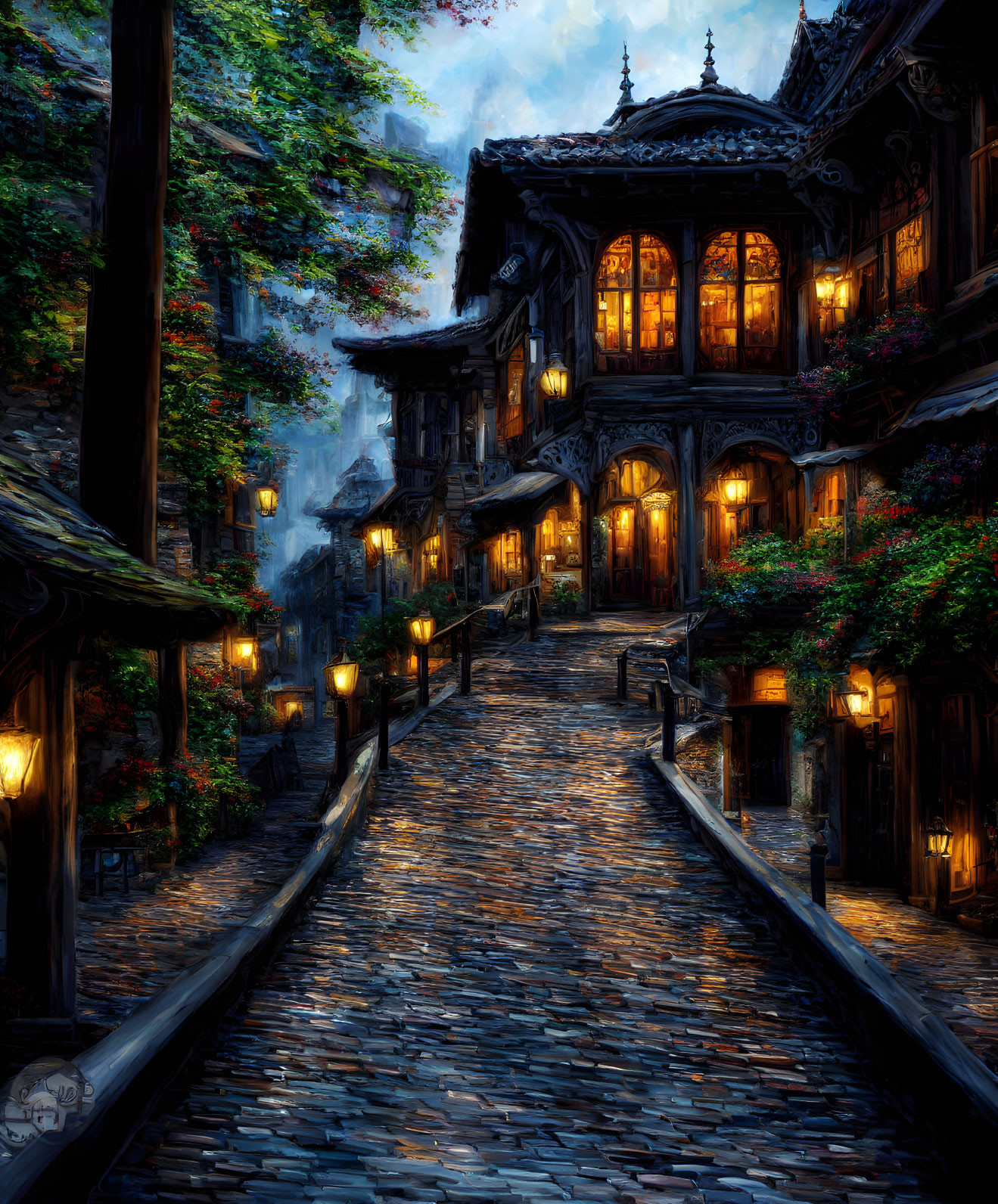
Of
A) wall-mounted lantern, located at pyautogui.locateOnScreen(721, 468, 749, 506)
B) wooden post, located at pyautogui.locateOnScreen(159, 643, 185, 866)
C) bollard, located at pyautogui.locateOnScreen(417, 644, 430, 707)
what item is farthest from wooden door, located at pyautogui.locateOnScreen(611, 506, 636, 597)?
wooden post, located at pyautogui.locateOnScreen(159, 643, 185, 866)

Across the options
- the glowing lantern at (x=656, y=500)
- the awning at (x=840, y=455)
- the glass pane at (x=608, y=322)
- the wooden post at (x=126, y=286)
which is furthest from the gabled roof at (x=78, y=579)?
the glowing lantern at (x=656, y=500)

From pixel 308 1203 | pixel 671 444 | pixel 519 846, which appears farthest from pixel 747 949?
pixel 671 444

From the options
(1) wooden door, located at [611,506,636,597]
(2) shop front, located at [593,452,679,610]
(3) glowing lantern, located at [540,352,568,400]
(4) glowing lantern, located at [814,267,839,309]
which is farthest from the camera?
(1) wooden door, located at [611,506,636,597]

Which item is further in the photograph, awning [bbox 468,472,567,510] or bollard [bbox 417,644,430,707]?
awning [bbox 468,472,567,510]

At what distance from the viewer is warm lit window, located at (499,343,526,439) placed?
26.8m

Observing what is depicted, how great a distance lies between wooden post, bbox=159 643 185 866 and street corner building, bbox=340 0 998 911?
28.7 feet

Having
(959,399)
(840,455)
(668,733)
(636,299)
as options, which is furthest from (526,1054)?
(636,299)

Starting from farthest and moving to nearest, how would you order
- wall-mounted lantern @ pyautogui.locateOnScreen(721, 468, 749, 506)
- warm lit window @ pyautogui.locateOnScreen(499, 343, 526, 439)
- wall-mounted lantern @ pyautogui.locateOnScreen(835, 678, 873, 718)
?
warm lit window @ pyautogui.locateOnScreen(499, 343, 526, 439) → wall-mounted lantern @ pyautogui.locateOnScreen(721, 468, 749, 506) → wall-mounted lantern @ pyautogui.locateOnScreen(835, 678, 873, 718)

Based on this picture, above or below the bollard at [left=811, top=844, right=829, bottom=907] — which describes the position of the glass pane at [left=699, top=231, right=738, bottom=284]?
above

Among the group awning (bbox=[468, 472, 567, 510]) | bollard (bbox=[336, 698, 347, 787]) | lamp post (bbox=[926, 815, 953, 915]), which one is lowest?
lamp post (bbox=[926, 815, 953, 915])

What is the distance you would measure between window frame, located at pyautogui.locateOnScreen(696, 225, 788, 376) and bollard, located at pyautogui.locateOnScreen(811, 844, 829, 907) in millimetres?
15511

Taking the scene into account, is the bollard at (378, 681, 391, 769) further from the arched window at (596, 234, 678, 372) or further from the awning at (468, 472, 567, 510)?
the arched window at (596, 234, 678, 372)

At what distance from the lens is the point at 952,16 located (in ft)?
41.3

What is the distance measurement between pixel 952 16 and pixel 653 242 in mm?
9465
